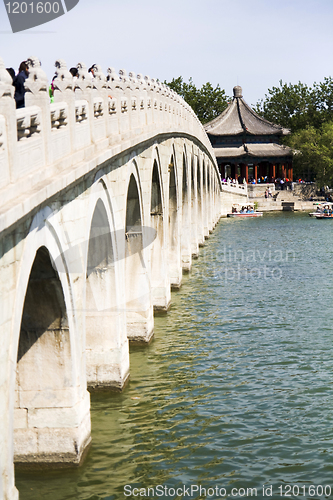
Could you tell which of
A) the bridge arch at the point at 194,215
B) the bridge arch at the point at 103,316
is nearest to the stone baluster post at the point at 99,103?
the bridge arch at the point at 103,316

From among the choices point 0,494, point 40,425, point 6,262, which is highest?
Answer: point 6,262

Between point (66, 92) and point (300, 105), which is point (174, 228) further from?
point (300, 105)

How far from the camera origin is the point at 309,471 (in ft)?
31.2

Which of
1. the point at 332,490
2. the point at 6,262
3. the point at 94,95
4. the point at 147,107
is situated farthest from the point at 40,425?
the point at 147,107

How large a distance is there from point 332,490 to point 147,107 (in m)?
10.5

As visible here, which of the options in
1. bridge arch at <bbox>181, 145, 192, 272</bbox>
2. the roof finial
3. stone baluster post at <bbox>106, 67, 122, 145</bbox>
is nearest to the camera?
stone baluster post at <bbox>106, 67, 122, 145</bbox>

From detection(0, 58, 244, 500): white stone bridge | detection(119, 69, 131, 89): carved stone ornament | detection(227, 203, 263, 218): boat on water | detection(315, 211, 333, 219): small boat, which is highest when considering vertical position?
detection(119, 69, 131, 89): carved stone ornament

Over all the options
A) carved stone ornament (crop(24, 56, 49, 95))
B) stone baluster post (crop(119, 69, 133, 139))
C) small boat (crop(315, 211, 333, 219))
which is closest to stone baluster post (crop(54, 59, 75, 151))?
carved stone ornament (crop(24, 56, 49, 95))

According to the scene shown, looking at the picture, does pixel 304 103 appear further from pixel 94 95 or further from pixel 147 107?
pixel 94 95

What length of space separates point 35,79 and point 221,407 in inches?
286

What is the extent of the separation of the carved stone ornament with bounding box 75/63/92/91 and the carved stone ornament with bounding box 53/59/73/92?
597 mm

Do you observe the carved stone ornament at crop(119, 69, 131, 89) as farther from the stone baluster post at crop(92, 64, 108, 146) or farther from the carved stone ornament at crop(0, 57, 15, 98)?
the carved stone ornament at crop(0, 57, 15, 98)

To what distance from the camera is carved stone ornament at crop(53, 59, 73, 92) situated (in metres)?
8.73

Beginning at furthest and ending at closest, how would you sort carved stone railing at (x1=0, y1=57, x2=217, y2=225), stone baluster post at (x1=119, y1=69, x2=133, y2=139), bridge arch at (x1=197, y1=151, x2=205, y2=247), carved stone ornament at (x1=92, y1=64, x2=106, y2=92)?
bridge arch at (x1=197, y1=151, x2=205, y2=247) → stone baluster post at (x1=119, y1=69, x2=133, y2=139) → carved stone ornament at (x1=92, y1=64, x2=106, y2=92) → carved stone railing at (x1=0, y1=57, x2=217, y2=225)
